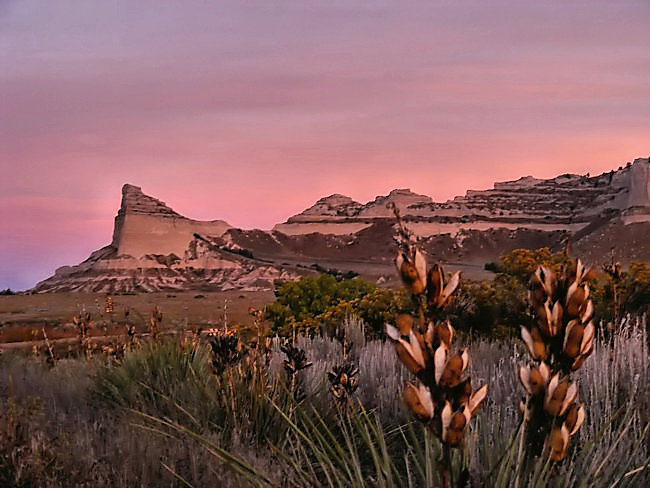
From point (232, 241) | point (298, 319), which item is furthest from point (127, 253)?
point (298, 319)

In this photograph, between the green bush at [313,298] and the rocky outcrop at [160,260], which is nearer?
the green bush at [313,298]

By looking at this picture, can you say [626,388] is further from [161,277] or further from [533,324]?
[161,277]

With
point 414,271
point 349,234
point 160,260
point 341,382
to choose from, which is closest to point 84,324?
point 341,382

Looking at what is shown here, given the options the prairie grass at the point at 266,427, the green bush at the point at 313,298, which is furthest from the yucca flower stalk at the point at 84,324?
the green bush at the point at 313,298

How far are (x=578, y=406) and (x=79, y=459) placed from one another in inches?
117

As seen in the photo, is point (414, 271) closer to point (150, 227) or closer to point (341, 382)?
point (341, 382)

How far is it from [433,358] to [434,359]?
0.01 meters

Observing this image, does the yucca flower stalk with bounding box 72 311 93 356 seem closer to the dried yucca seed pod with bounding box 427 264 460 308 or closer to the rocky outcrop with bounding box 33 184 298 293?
the dried yucca seed pod with bounding box 427 264 460 308

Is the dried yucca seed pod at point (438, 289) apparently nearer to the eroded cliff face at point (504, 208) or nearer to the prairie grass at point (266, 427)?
the prairie grass at point (266, 427)

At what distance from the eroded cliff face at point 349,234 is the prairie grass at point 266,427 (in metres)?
64.6

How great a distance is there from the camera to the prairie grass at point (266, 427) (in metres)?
2.29

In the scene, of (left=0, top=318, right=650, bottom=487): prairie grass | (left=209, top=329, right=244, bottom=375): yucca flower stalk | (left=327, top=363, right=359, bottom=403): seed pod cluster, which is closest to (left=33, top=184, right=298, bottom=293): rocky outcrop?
(left=0, top=318, right=650, bottom=487): prairie grass

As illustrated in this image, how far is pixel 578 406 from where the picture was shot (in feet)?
4.46

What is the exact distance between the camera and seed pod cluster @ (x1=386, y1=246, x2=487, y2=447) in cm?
118
